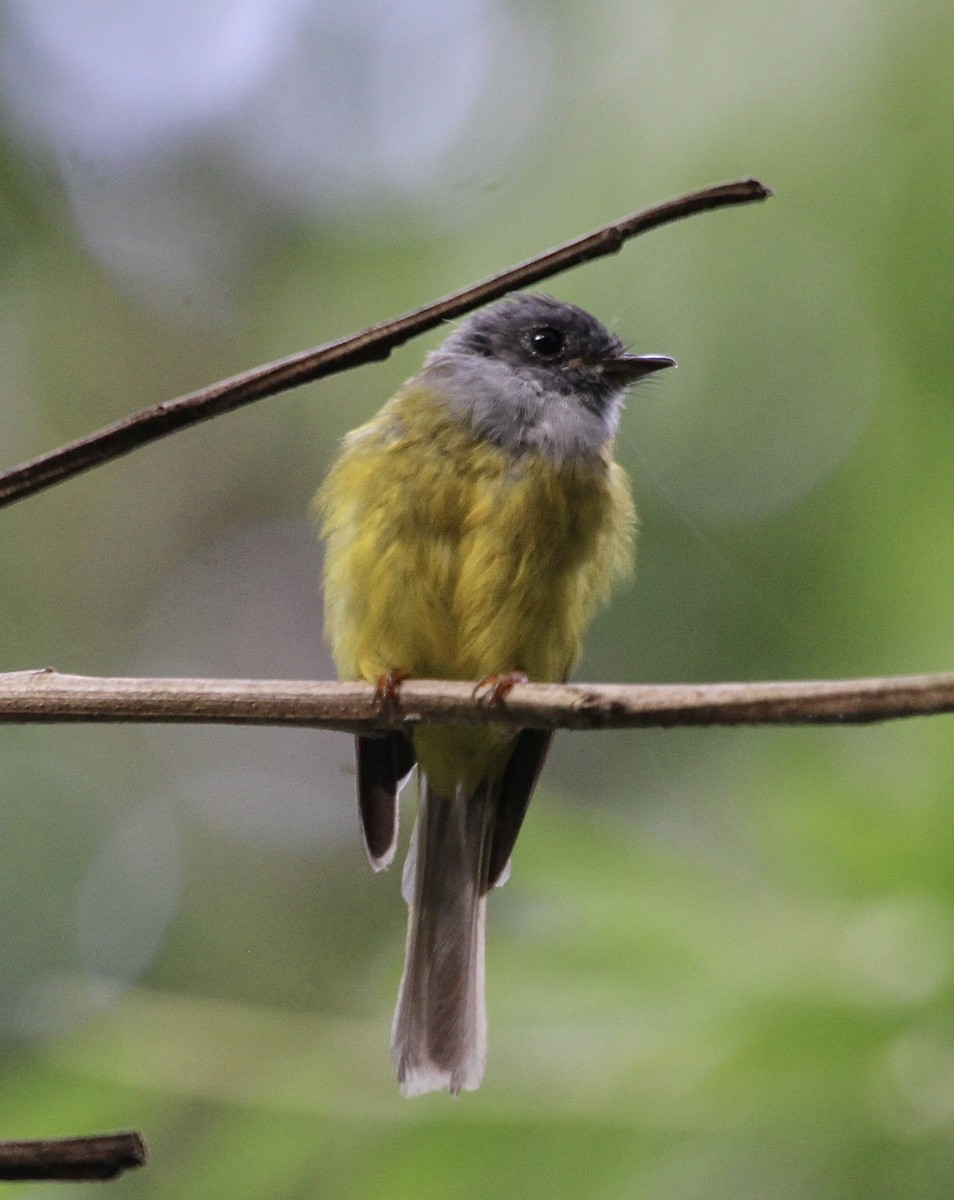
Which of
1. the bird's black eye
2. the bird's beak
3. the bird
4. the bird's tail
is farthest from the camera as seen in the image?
the bird's black eye

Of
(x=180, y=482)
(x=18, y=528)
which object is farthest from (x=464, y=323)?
(x=18, y=528)

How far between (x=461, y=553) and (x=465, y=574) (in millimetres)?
41

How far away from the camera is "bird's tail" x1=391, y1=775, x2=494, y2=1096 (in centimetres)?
227

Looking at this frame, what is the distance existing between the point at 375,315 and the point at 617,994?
1688 mm

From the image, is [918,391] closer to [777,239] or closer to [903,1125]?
[777,239]

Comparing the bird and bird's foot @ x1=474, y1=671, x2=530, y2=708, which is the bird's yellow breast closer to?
the bird

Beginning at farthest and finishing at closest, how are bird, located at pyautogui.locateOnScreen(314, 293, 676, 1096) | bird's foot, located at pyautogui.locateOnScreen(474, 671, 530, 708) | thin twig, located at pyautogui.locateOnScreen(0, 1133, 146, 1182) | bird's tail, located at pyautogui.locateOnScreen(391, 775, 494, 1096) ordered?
1. bird, located at pyautogui.locateOnScreen(314, 293, 676, 1096)
2. bird's tail, located at pyautogui.locateOnScreen(391, 775, 494, 1096)
3. bird's foot, located at pyautogui.locateOnScreen(474, 671, 530, 708)
4. thin twig, located at pyautogui.locateOnScreen(0, 1133, 146, 1182)

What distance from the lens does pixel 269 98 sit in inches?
136

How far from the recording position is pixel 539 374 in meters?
2.99

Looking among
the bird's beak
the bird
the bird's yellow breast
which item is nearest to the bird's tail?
the bird

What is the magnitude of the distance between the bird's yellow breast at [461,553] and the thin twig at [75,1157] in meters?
1.74

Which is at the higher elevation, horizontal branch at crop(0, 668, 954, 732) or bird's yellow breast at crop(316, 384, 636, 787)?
bird's yellow breast at crop(316, 384, 636, 787)

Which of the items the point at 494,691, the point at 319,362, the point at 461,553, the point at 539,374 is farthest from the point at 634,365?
the point at 319,362

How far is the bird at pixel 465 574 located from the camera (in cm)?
260
